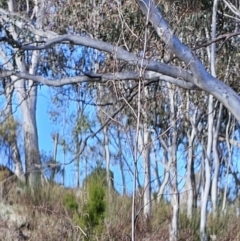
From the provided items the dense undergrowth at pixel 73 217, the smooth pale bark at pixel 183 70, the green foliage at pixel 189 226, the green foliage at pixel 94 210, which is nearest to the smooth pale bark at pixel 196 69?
the smooth pale bark at pixel 183 70

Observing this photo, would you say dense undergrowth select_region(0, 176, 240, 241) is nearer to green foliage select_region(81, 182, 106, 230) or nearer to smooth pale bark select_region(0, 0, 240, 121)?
green foliage select_region(81, 182, 106, 230)

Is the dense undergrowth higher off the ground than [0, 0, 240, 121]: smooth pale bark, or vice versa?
[0, 0, 240, 121]: smooth pale bark

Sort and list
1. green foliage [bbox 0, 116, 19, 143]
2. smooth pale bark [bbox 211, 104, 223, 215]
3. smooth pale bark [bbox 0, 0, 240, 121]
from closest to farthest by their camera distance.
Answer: smooth pale bark [bbox 0, 0, 240, 121], smooth pale bark [bbox 211, 104, 223, 215], green foliage [bbox 0, 116, 19, 143]

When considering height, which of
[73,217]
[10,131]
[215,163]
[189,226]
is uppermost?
[10,131]

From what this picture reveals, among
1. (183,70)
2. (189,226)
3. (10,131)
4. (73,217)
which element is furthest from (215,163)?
(10,131)

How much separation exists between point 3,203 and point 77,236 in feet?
15.9

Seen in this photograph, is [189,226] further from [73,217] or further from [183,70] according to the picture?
[183,70]

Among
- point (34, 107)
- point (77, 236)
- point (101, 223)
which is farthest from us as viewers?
point (34, 107)

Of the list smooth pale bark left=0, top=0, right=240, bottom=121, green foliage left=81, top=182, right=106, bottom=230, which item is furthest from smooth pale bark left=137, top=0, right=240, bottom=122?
green foliage left=81, top=182, right=106, bottom=230

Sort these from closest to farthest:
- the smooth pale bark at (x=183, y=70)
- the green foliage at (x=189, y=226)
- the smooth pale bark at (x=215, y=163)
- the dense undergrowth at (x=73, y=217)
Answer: the smooth pale bark at (x=183, y=70) < the dense undergrowth at (x=73, y=217) < the green foliage at (x=189, y=226) < the smooth pale bark at (x=215, y=163)

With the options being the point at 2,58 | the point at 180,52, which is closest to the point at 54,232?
the point at 180,52

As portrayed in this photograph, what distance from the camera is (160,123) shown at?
14594mm

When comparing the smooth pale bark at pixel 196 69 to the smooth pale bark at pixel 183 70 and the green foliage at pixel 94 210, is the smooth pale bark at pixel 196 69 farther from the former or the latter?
the green foliage at pixel 94 210

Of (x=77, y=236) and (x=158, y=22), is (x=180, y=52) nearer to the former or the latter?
(x=158, y=22)
